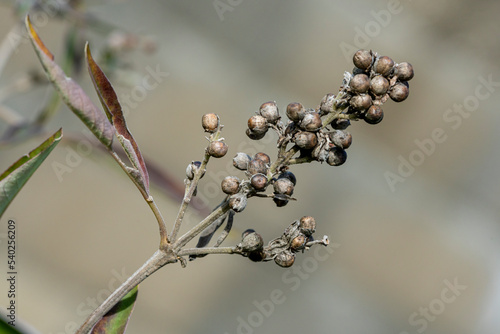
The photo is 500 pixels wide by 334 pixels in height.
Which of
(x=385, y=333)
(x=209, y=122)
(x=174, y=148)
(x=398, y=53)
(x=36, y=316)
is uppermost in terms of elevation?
(x=398, y=53)

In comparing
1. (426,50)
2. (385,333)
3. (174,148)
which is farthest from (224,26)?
(385,333)

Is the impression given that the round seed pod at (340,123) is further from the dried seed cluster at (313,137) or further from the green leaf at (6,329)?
the green leaf at (6,329)

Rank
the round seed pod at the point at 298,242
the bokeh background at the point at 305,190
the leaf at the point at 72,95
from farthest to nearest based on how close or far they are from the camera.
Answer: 1. the bokeh background at the point at 305,190
2. the round seed pod at the point at 298,242
3. the leaf at the point at 72,95

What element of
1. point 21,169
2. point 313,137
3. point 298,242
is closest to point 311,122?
point 313,137

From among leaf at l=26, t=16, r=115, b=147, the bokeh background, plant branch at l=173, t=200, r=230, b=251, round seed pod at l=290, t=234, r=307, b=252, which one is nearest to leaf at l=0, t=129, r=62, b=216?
leaf at l=26, t=16, r=115, b=147

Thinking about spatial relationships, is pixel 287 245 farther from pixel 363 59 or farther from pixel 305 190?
pixel 305 190

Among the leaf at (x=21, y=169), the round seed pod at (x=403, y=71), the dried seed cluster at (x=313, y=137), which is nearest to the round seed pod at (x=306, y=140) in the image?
the dried seed cluster at (x=313, y=137)

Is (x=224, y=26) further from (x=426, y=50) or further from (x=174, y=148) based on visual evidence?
(x=426, y=50)
